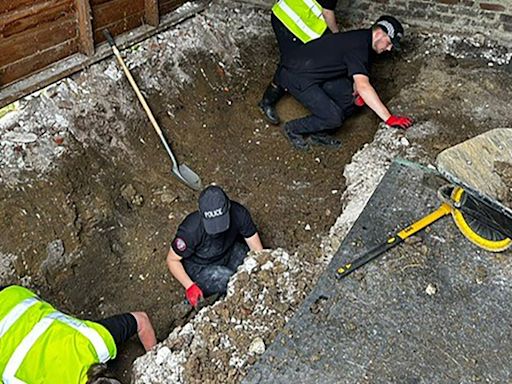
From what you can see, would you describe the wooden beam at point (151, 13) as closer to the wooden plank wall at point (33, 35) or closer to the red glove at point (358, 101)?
the wooden plank wall at point (33, 35)

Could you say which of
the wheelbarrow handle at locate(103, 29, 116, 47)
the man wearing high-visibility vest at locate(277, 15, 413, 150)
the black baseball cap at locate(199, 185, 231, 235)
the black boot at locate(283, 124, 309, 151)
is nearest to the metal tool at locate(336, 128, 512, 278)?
the black baseball cap at locate(199, 185, 231, 235)

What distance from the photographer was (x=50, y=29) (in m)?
4.33

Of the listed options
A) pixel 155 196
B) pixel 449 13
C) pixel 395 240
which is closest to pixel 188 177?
pixel 155 196

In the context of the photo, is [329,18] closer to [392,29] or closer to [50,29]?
[392,29]

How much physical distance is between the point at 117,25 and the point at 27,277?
227 centimetres

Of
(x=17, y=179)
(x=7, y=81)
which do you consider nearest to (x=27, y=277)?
(x=17, y=179)

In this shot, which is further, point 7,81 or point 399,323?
point 7,81

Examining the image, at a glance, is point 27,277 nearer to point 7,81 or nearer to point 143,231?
point 143,231

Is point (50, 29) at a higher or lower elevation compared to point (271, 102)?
higher

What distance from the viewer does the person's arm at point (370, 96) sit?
4.44 metres

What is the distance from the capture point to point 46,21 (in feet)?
14.0

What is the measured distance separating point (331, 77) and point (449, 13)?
4.83 ft

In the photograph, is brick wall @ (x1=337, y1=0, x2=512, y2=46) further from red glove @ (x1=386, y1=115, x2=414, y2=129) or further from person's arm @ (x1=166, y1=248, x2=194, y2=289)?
person's arm @ (x1=166, y1=248, x2=194, y2=289)

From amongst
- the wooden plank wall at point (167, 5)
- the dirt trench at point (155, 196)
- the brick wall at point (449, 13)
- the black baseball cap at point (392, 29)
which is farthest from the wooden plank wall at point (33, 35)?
the brick wall at point (449, 13)
